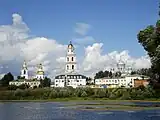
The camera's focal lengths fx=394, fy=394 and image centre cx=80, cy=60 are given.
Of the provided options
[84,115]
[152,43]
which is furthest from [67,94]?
[152,43]

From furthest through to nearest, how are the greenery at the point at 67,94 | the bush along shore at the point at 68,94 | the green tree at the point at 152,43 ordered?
the bush along shore at the point at 68,94 < the greenery at the point at 67,94 < the green tree at the point at 152,43

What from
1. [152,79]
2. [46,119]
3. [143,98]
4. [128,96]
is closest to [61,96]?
[128,96]

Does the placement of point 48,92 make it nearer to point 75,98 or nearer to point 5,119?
point 75,98

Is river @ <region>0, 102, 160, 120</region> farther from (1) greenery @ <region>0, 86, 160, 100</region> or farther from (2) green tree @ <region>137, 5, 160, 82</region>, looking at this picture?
(1) greenery @ <region>0, 86, 160, 100</region>

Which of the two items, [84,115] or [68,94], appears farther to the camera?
[68,94]

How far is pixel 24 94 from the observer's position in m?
160

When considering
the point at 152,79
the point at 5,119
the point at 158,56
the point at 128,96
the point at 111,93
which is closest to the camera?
the point at 158,56

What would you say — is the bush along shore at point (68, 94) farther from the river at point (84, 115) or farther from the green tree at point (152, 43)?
the green tree at point (152, 43)

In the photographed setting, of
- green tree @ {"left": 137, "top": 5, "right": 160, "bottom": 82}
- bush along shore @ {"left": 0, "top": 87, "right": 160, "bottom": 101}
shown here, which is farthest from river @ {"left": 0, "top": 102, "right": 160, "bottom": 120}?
bush along shore @ {"left": 0, "top": 87, "right": 160, "bottom": 101}

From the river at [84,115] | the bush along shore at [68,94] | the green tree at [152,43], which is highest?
the green tree at [152,43]

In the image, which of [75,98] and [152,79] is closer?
[152,79]

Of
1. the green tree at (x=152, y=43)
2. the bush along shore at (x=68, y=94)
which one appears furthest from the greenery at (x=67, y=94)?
the green tree at (x=152, y=43)

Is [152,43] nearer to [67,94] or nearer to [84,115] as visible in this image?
[84,115]

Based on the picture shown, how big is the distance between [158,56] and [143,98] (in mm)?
72982
